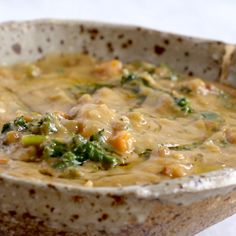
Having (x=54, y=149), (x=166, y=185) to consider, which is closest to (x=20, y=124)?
(x=54, y=149)

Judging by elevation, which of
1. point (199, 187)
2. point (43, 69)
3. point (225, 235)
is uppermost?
point (199, 187)

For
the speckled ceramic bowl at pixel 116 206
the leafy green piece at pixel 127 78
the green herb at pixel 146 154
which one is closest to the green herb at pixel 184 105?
the leafy green piece at pixel 127 78

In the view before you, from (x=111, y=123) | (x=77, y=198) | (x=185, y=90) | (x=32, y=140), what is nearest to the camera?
(x=77, y=198)

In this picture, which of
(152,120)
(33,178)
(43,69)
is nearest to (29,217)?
(33,178)

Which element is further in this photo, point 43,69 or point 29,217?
point 43,69

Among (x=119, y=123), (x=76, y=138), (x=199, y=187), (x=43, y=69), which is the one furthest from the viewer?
(x=43, y=69)

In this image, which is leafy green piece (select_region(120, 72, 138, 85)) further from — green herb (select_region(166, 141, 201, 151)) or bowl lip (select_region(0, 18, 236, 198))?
bowl lip (select_region(0, 18, 236, 198))

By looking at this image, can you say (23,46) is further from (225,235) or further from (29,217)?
(29,217)

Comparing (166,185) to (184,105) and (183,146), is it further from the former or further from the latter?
(184,105)
